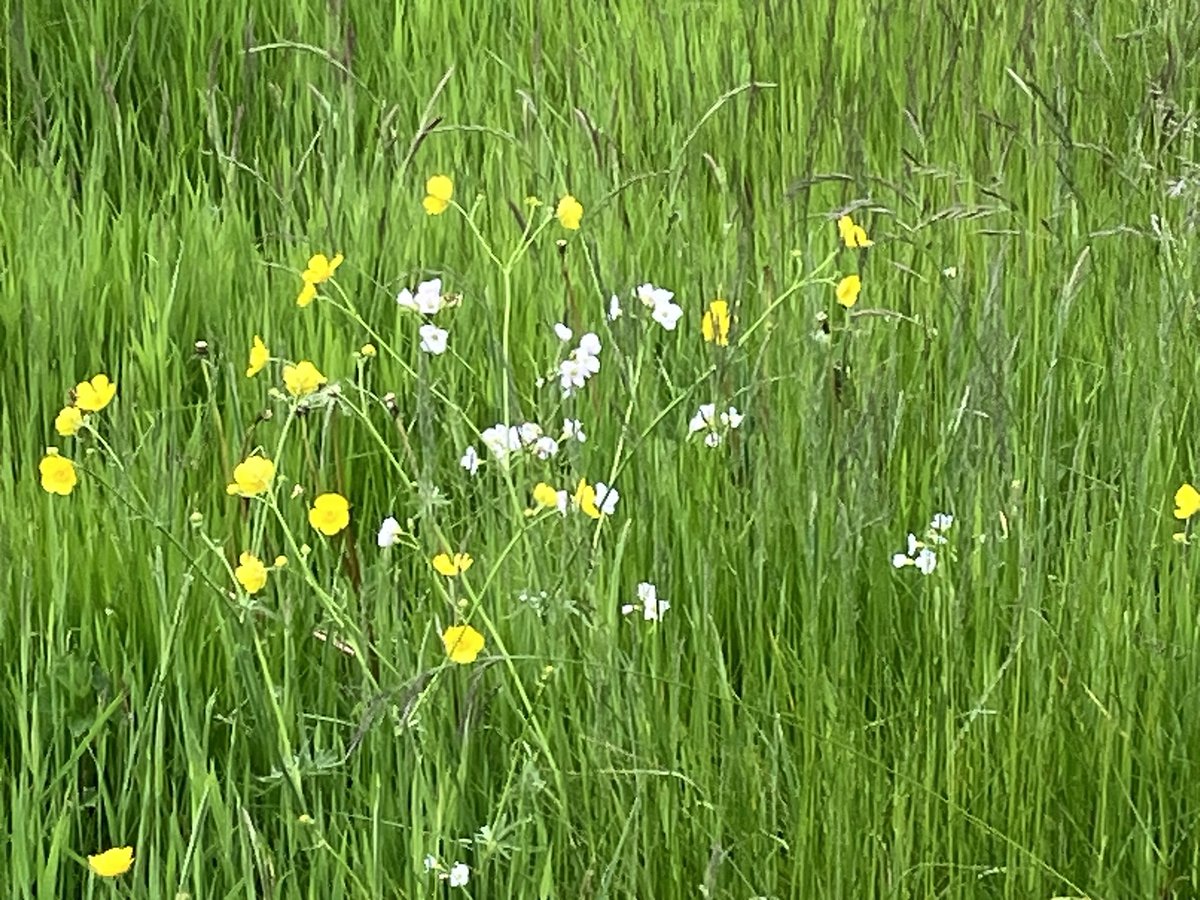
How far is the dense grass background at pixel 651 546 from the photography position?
4.12 ft

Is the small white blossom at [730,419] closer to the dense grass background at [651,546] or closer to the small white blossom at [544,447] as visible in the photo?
the dense grass background at [651,546]

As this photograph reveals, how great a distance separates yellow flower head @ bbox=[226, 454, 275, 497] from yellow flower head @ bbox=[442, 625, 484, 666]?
22cm

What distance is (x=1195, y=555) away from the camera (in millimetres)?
1509

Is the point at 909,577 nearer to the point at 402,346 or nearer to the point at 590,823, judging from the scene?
the point at 590,823

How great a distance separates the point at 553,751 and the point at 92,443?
678 millimetres

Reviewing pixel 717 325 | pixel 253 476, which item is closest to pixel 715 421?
pixel 717 325

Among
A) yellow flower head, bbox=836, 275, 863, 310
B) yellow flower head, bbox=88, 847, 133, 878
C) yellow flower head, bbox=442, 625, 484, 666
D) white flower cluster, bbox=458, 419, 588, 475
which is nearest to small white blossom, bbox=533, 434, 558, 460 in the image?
white flower cluster, bbox=458, 419, 588, 475

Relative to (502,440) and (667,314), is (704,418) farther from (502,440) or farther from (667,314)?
(502,440)

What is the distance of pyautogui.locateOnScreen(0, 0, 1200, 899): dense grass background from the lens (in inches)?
49.4

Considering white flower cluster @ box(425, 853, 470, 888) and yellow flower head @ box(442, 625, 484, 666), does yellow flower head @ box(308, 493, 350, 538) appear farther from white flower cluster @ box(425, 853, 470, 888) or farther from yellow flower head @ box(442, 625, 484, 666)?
white flower cluster @ box(425, 853, 470, 888)

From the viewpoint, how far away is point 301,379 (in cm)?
140

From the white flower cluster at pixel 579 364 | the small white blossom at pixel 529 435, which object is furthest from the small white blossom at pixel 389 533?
the white flower cluster at pixel 579 364

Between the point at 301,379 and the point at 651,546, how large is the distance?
1.32ft

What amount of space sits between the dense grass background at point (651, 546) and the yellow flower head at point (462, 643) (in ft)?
0.10
